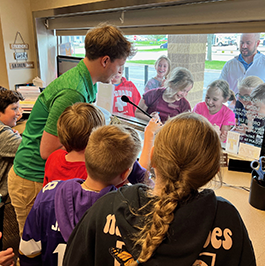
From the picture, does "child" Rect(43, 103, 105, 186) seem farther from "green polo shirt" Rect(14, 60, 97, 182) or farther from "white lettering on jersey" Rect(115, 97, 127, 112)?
"white lettering on jersey" Rect(115, 97, 127, 112)

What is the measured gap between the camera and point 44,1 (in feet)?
7.97

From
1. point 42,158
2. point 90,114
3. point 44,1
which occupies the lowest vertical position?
point 42,158

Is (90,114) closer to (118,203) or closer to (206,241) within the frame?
(118,203)

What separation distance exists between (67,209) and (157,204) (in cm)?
30

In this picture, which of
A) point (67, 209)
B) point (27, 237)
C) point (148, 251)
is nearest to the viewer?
point (148, 251)

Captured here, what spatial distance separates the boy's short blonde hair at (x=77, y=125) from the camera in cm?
96

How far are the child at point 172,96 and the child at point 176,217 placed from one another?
45.9 inches

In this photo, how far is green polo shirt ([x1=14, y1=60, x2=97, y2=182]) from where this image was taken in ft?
3.53

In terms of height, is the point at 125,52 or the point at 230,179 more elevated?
the point at 125,52

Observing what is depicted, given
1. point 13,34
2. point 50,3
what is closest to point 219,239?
point 50,3

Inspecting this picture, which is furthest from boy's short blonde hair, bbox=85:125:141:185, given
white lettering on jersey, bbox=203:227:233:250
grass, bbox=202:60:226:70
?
grass, bbox=202:60:226:70

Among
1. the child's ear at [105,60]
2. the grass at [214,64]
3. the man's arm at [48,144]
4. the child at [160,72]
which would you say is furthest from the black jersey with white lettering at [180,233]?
the child at [160,72]

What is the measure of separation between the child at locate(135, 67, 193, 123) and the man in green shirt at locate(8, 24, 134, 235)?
61 cm

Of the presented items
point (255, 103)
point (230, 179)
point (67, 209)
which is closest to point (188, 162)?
point (67, 209)
